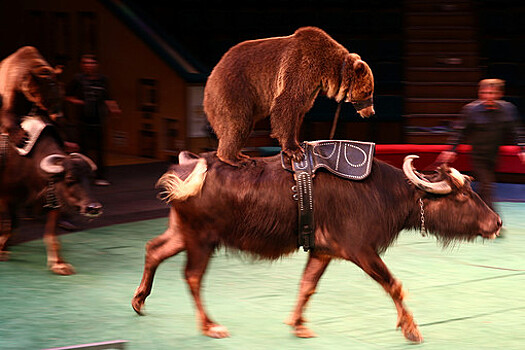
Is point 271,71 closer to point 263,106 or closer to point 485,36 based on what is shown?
point 263,106

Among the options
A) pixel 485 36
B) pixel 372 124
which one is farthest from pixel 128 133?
pixel 485 36

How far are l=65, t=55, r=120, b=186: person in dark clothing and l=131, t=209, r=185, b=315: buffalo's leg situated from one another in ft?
19.9

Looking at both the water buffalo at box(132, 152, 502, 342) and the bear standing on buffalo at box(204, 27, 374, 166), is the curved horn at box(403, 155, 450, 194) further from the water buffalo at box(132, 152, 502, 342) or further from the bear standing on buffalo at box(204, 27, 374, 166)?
the bear standing on buffalo at box(204, 27, 374, 166)

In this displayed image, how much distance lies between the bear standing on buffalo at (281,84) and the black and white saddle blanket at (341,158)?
0.35 metres

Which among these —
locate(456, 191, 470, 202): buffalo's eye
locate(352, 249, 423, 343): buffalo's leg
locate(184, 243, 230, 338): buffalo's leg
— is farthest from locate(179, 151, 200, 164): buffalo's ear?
locate(456, 191, 470, 202): buffalo's eye

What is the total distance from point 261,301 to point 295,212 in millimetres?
1278

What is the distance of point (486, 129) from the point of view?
32.0ft

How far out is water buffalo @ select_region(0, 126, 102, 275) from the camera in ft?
25.5

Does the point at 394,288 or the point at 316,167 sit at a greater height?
the point at 316,167

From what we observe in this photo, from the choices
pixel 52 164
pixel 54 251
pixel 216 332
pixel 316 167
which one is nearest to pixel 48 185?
pixel 52 164

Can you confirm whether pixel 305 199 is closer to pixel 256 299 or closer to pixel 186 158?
pixel 186 158

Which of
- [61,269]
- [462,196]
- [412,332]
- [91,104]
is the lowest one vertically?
[61,269]

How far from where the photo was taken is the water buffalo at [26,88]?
27.1 ft

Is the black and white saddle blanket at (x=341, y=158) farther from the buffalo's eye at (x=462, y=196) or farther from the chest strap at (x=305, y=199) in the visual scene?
the buffalo's eye at (x=462, y=196)
